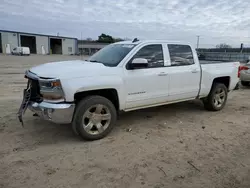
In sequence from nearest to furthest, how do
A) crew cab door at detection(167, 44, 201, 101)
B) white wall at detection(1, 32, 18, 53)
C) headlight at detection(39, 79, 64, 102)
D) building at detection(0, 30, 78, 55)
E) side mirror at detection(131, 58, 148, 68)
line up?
headlight at detection(39, 79, 64, 102) < side mirror at detection(131, 58, 148, 68) < crew cab door at detection(167, 44, 201, 101) < white wall at detection(1, 32, 18, 53) < building at detection(0, 30, 78, 55)

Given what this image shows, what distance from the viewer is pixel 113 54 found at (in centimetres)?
491

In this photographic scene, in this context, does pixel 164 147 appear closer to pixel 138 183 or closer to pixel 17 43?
pixel 138 183

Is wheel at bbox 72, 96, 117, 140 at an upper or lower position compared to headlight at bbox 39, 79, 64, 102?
lower

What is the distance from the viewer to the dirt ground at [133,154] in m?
3.01

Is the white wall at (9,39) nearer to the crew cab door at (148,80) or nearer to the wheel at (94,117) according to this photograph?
the crew cab door at (148,80)

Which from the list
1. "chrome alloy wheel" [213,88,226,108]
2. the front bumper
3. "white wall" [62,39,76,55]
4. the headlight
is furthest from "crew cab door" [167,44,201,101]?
"white wall" [62,39,76,55]

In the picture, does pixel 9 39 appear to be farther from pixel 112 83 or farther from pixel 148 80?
pixel 112 83

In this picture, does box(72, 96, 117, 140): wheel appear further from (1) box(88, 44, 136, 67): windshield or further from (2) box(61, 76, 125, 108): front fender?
(1) box(88, 44, 136, 67): windshield

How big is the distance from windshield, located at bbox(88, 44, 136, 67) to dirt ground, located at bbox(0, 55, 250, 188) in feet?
4.84

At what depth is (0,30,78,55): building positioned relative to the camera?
6203 cm

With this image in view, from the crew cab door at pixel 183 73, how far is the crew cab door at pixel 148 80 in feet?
0.73

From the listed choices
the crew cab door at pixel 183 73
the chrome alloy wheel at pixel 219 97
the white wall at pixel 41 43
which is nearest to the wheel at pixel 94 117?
the crew cab door at pixel 183 73

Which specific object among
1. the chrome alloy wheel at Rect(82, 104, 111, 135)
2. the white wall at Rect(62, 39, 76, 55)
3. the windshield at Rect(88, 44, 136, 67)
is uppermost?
the white wall at Rect(62, 39, 76, 55)

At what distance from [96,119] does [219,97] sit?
3.92 m
